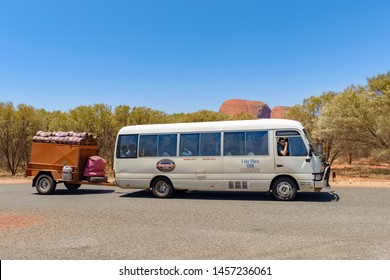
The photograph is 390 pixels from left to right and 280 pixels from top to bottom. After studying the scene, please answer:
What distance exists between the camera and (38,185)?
45.8ft

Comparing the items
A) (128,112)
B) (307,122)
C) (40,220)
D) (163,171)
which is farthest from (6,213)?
(307,122)

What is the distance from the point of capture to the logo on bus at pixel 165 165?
12.2 meters

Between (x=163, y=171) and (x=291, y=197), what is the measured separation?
185 inches

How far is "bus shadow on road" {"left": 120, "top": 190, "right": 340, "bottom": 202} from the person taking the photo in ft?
37.8

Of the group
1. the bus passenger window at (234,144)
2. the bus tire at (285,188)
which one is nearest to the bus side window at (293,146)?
the bus tire at (285,188)

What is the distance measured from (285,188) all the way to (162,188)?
455 centimetres

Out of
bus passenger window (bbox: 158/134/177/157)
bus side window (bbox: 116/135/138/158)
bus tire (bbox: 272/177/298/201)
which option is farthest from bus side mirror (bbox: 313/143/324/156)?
bus side window (bbox: 116/135/138/158)

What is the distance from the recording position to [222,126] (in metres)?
11.9

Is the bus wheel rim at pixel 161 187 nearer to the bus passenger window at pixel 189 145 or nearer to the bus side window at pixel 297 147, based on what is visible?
the bus passenger window at pixel 189 145

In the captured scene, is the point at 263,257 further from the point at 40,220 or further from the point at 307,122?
the point at 307,122

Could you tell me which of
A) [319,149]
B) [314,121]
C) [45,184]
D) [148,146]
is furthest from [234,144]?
[314,121]

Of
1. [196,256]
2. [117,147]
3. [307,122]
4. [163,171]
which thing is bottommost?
[196,256]

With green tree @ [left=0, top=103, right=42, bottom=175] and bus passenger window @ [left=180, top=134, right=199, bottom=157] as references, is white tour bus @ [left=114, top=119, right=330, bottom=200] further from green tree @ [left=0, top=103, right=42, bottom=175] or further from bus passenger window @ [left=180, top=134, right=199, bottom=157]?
green tree @ [left=0, top=103, right=42, bottom=175]

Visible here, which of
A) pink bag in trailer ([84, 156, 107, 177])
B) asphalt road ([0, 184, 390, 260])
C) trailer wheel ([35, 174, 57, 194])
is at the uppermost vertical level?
pink bag in trailer ([84, 156, 107, 177])
